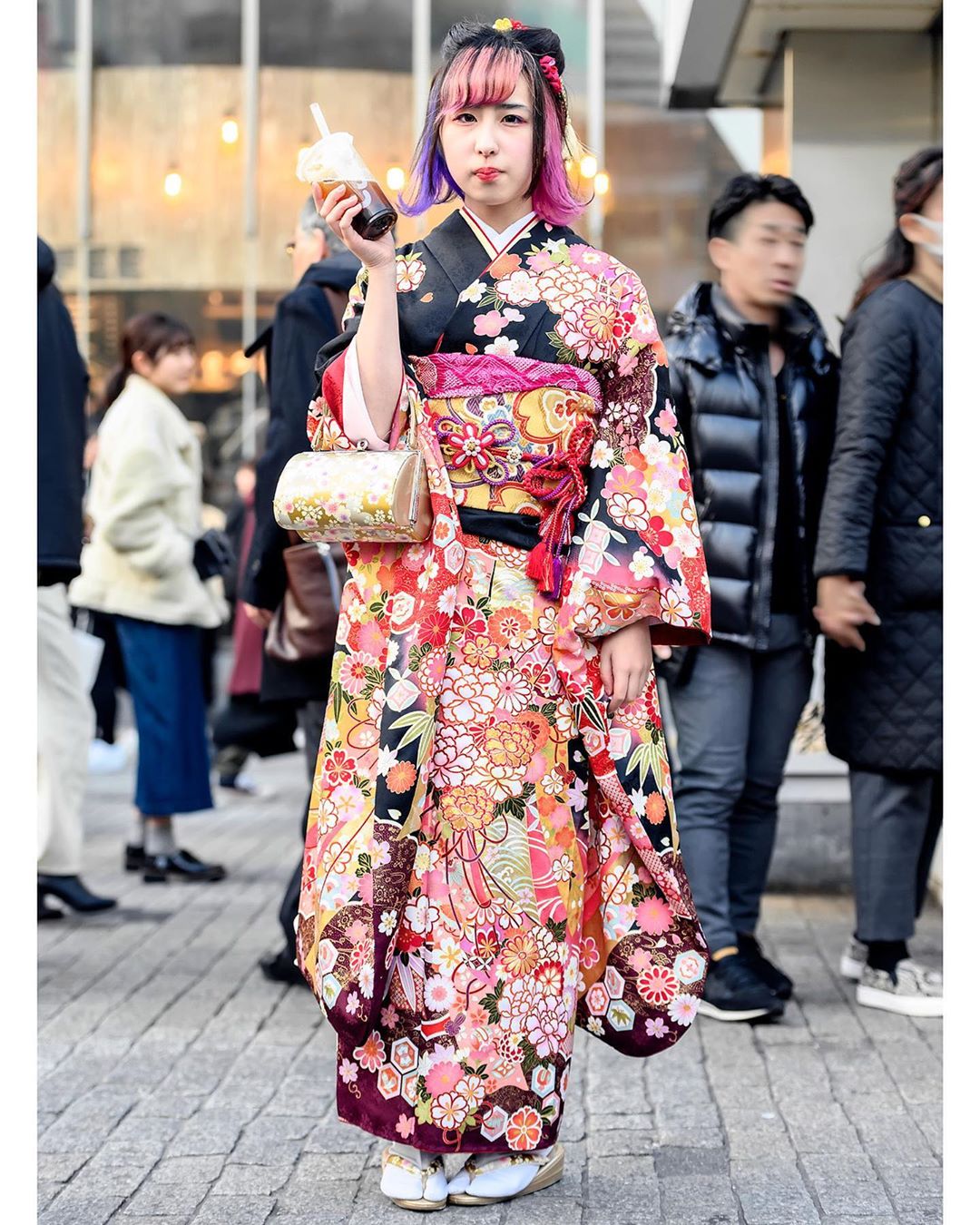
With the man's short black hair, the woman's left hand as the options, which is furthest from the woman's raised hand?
the man's short black hair

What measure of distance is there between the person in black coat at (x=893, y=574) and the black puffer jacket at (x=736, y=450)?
157 millimetres

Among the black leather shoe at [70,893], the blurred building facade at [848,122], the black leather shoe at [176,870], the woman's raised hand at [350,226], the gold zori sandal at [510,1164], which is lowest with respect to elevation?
the black leather shoe at [176,870]

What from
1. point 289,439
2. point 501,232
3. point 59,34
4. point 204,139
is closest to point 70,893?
point 289,439

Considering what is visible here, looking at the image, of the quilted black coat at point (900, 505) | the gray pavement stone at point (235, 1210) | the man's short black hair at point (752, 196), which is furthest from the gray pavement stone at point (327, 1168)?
the man's short black hair at point (752, 196)

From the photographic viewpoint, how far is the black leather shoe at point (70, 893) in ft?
17.6

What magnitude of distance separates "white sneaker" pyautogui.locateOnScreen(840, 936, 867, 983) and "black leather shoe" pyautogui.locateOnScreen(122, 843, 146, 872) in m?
2.81

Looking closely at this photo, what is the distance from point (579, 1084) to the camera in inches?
143

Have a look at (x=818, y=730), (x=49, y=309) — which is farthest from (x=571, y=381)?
(x=818, y=730)

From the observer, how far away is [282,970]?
4.50 metres

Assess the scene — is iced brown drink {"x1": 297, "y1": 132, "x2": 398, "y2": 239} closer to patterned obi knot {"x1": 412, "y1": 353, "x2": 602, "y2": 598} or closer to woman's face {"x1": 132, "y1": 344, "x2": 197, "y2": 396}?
patterned obi knot {"x1": 412, "y1": 353, "x2": 602, "y2": 598}

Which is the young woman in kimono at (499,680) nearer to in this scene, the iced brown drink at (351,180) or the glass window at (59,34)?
the iced brown drink at (351,180)

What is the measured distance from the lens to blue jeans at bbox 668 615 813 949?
4.28 m

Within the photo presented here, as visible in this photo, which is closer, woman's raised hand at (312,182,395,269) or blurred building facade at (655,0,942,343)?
woman's raised hand at (312,182,395,269)
